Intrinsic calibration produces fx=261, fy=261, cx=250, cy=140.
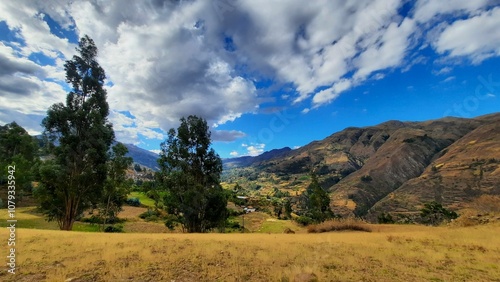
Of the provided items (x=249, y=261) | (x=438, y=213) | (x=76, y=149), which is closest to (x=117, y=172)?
(x=76, y=149)

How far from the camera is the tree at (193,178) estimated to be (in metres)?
36.8

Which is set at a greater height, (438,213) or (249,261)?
(249,261)

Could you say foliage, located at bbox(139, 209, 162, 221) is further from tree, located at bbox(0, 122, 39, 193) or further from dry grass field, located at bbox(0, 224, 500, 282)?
dry grass field, located at bbox(0, 224, 500, 282)

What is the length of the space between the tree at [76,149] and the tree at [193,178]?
8428 mm

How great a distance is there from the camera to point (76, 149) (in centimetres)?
3247

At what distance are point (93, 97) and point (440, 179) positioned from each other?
596 ft

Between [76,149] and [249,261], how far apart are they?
95.5 feet

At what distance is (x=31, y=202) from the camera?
6450 cm

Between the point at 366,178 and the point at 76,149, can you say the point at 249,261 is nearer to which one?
the point at 76,149

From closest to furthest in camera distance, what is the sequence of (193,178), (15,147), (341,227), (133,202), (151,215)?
(341,227)
(193,178)
(151,215)
(15,147)
(133,202)

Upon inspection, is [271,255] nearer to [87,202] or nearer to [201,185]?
[201,185]

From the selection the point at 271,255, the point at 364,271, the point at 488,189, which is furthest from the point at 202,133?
the point at 488,189

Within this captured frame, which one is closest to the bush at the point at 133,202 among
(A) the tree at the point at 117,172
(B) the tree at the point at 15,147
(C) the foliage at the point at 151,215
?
(C) the foliage at the point at 151,215

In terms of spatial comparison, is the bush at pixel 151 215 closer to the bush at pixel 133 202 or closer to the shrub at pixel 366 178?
the bush at pixel 133 202
